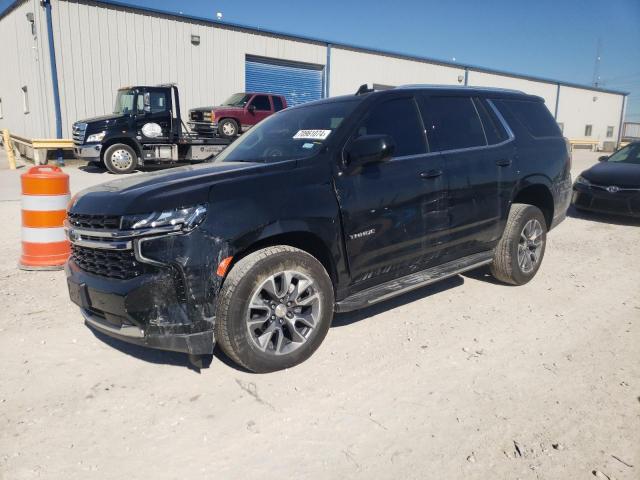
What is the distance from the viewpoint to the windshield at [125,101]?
1395 cm

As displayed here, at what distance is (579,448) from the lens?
7.95 ft

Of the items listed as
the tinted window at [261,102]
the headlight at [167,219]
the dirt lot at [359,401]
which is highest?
the tinted window at [261,102]

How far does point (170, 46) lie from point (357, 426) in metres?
18.9

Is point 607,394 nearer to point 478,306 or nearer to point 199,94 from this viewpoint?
point 478,306

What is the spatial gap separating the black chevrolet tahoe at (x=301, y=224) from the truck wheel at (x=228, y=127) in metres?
12.3

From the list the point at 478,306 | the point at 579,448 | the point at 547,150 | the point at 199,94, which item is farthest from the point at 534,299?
the point at 199,94

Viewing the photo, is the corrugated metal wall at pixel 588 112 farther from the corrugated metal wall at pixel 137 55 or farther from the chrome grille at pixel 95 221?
the chrome grille at pixel 95 221

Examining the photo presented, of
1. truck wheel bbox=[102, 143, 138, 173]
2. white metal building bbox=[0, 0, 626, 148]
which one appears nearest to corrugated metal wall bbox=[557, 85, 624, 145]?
white metal building bbox=[0, 0, 626, 148]

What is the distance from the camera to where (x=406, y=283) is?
148 inches

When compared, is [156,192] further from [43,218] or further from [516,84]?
[516,84]

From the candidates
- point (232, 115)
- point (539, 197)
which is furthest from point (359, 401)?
point (232, 115)

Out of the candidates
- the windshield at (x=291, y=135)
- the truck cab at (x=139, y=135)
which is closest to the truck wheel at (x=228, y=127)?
the truck cab at (x=139, y=135)

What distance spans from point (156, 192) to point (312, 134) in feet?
4.45

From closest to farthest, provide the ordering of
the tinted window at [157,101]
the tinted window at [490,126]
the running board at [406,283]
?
the running board at [406,283] → the tinted window at [490,126] → the tinted window at [157,101]
